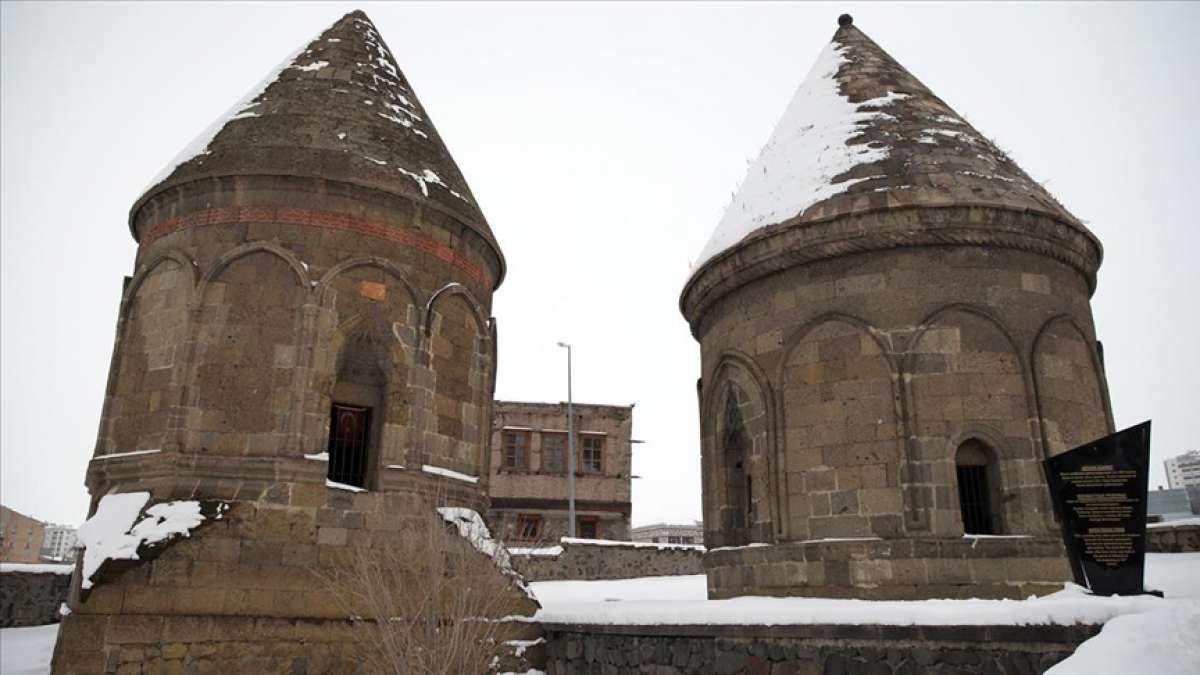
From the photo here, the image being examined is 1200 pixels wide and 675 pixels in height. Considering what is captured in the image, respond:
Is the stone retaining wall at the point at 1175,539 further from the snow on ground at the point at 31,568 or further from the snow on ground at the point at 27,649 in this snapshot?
the snow on ground at the point at 31,568

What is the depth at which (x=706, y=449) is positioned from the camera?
11219mm

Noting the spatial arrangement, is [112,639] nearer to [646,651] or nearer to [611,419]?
[646,651]

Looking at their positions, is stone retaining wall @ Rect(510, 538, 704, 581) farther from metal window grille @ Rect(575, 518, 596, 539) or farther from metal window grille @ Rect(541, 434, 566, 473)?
metal window grille @ Rect(541, 434, 566, 473)

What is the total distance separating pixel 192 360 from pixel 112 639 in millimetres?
2999

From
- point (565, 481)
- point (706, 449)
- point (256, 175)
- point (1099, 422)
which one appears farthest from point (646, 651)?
point (565, 481)

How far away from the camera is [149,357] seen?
991 centimetres

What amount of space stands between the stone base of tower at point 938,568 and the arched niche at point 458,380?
15.0 ft

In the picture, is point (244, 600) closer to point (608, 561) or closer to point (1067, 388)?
point (1067, 388)

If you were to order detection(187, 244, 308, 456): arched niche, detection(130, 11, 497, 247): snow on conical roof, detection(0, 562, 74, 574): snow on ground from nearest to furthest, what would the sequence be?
detection(187, 244, 308, 456): arched niche < detection(130, 11, 497, 247): snow on conical roof < detection(0, 562, 74, 574): snow on ground

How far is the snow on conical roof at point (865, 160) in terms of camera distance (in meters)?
9.62

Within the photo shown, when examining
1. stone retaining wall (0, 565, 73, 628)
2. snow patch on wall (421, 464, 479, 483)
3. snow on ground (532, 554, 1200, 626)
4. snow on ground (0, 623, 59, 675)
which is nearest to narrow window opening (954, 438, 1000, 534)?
snow on ground (532, 554, 1200, 626)

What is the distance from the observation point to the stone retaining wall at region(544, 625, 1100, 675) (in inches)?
260

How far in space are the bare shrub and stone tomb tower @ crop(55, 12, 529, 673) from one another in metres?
0.32

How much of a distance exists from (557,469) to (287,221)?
79.9 feet
